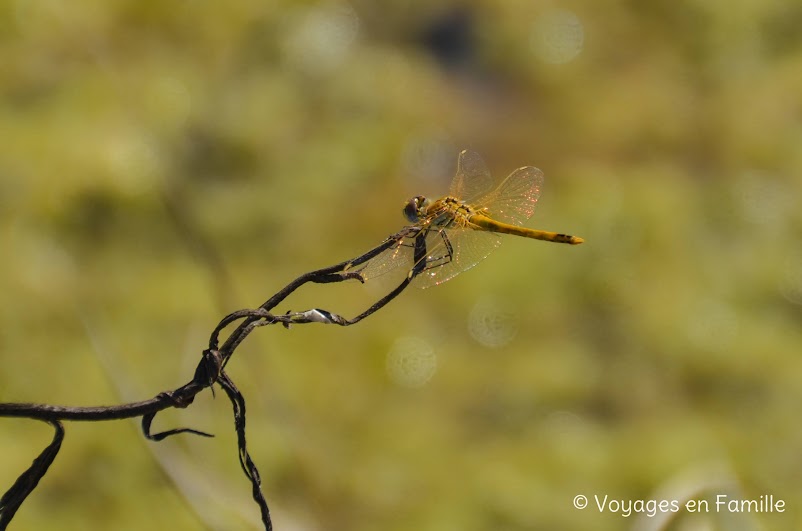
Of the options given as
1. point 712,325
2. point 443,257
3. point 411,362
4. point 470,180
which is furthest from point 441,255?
point 712,325

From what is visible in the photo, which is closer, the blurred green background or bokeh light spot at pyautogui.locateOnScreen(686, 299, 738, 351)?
the blurred green background

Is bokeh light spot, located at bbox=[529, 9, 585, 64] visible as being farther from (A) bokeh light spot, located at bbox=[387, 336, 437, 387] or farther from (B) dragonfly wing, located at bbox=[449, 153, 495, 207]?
(B) dragonfly wing, located at bbox=[449, 153, 495, 207]

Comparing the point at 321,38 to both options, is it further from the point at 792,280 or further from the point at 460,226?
the point at 460,226

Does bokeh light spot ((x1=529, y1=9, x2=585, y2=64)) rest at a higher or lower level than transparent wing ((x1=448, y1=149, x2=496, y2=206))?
higher

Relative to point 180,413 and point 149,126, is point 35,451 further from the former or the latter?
point 149,126

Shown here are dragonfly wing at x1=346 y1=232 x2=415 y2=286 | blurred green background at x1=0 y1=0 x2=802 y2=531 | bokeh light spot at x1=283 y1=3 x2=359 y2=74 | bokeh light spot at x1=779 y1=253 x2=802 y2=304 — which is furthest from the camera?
bokeh light spot at x1=283 y1=3 x2=359 y2=74

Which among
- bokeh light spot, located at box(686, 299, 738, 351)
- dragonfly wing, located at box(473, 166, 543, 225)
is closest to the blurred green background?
bokeh light spot, located at box(686, 299, 738, 351)

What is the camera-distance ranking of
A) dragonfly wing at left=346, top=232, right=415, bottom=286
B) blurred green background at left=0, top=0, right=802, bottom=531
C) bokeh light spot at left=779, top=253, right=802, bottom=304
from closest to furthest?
1. dragonfly wing at left=346, top=232, right=415, bottom=286
2. blurred green background at left=0, top=0, right=802, bottom=531
3. bokeh light spot at left=779, top=253, right=802, bottom=304
